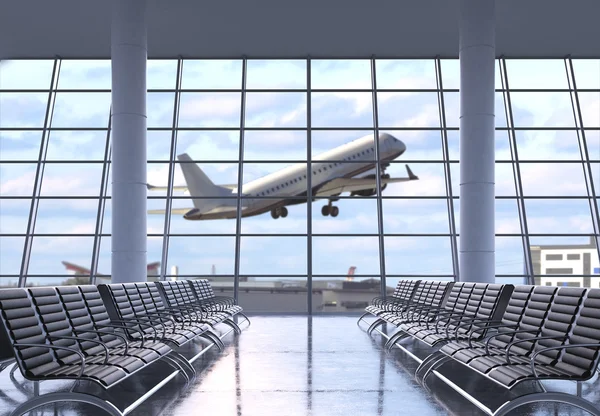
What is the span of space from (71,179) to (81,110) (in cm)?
169

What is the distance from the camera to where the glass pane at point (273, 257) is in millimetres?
13594

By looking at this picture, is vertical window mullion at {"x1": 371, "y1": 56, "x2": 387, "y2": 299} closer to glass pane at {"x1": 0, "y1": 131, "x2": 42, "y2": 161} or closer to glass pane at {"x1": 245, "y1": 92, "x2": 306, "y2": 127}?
glass pane at {"x1": 245, "y1": 92, "x2": 306, "y2": 127}

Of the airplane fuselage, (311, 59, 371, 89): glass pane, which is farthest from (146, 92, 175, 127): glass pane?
(311, 59, 371, 89): glass pane

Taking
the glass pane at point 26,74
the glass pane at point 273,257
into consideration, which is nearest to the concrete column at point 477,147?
the glass pane at point 273,257

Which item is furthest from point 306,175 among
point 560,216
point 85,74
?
point 85,74

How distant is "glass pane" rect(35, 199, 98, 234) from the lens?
1384 centimetres

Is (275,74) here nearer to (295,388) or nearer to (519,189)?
(519,189)

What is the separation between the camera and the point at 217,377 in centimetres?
600

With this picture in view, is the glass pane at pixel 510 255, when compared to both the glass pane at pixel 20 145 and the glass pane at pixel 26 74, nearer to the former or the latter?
the glass pane at pixel 20 145

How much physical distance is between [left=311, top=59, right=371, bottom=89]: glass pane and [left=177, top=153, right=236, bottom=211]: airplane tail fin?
324cm
